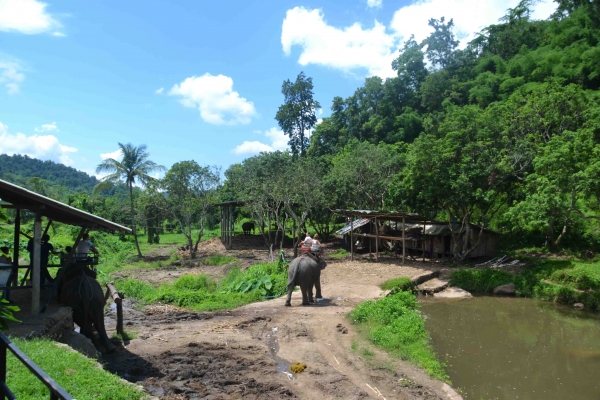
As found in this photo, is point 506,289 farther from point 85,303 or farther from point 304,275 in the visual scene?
point 85,303

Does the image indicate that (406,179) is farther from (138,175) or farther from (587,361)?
(138,175)

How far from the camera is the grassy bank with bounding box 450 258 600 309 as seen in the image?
16297mm

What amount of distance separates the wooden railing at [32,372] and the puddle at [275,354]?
539cm

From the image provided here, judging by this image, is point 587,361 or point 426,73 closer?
point 587,361

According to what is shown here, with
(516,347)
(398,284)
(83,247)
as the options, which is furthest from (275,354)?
(398,284)

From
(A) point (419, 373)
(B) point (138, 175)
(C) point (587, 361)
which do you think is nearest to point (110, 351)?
(A) point (419, 373)

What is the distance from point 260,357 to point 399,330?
366 centimetres

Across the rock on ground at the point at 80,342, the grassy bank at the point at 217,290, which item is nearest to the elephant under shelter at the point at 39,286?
the rock on ground at the point at 80,342

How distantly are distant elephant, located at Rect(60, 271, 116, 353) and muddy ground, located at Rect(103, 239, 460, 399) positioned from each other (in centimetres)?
70

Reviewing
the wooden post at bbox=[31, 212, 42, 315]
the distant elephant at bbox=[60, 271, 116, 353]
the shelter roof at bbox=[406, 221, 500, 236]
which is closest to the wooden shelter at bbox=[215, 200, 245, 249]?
the shelter roof at bbox=[406, 221, 500, 236]

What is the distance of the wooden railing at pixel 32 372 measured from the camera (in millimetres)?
2608

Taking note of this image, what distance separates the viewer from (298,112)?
50.6 metres

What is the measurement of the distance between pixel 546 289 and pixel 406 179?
785 centimetres

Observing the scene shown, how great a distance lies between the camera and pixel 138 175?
29594 mm
